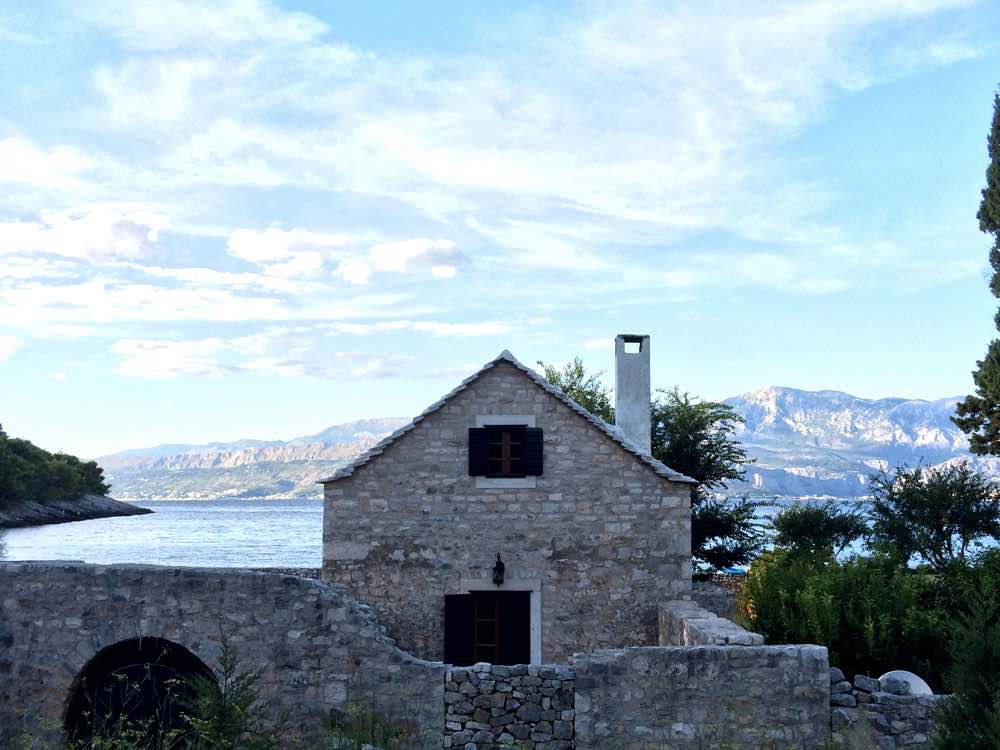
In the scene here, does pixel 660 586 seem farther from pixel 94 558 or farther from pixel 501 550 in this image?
pixel 94 558

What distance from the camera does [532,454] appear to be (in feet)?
58.0

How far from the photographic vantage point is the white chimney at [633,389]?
21.0 meters

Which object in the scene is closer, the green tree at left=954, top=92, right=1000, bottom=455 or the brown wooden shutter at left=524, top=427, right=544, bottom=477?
the brown wooden shutter at left=524, top=427, right=544, bottom=477

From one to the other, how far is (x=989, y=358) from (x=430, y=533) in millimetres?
17947

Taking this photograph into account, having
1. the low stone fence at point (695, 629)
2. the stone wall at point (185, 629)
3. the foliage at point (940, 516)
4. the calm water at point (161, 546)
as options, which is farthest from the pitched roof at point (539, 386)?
the calm water at point (161, 546)

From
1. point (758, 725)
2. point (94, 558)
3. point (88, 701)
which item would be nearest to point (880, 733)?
point (758, 725)

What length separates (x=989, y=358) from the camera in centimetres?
2675

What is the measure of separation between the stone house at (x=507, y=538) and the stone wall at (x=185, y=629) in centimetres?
387

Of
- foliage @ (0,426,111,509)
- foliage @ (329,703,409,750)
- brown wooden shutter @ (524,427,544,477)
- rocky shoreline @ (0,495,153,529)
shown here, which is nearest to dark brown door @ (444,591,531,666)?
brown wooden shutter @ (524,427,544,477)

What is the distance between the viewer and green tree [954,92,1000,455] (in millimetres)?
26484

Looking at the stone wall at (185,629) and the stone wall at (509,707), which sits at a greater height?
the stone wall at (185,629)

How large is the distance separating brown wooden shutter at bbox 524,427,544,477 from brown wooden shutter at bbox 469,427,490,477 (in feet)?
2.31

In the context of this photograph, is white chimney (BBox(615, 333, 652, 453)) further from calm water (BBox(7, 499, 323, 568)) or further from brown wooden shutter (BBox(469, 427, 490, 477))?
calm water (BBox(7, 499, 323, 568))

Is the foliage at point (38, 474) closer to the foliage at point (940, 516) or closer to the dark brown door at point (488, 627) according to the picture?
the foliage at point (940, 516)
